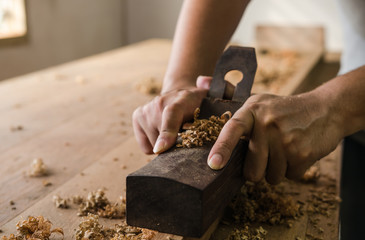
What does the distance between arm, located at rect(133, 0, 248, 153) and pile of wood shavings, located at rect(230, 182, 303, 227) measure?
22cm

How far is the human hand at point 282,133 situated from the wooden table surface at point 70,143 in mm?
118

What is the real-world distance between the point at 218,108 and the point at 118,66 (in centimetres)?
134

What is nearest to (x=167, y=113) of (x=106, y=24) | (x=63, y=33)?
(x=63, y=33)

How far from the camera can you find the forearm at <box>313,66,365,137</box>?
2.87 ft

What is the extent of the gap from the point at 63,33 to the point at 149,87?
3044 mm

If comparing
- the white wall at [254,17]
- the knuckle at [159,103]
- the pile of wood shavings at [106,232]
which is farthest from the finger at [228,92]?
the white wall at [254,17]

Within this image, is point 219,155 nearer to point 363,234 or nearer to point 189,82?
point 189,82

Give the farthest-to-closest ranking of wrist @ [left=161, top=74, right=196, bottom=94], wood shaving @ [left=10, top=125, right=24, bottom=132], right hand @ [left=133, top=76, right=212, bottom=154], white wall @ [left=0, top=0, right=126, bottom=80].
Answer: white wall @ [left=0, top=0, right=126, bottom=80]
wood shaving @ [left=10, top=125, right=24, bottom=132]
wrist @ [left=161, top=74, right=196, bottom=94]
right hand @ [left=133, top=76, right=212, bottom=154]

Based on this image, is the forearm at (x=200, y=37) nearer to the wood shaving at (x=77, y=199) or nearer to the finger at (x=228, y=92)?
the finger at (x=228, y=92)

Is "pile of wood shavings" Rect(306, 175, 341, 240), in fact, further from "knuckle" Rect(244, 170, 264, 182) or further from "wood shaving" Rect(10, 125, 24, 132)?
"wood shaving" Rect(10, 125, 24, 132)

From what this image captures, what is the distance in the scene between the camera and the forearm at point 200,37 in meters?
1.11

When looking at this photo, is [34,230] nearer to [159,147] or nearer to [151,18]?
[159,147]

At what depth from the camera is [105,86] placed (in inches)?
68.4

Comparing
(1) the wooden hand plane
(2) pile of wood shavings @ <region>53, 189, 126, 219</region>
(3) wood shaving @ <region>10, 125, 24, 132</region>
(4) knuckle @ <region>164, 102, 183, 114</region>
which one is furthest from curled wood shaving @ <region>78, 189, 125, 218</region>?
(3) wood shaving @ <region>10, 125, 24, 132</region>
